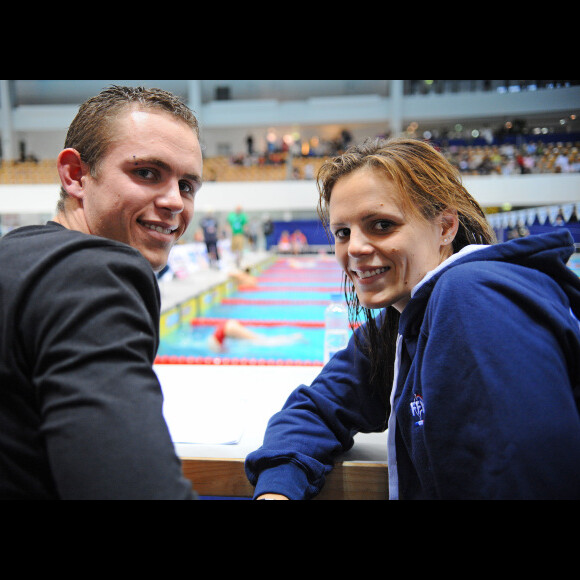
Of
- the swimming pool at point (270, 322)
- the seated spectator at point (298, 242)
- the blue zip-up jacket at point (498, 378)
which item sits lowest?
the seated spectator at point (298, 242)

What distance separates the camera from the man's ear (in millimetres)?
990

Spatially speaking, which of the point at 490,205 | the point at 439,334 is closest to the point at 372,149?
the point at 439,334

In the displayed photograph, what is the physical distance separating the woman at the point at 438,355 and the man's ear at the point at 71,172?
2.01 feet

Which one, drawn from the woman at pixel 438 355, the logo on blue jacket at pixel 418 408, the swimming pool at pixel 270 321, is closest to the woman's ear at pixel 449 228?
the woman at pixel 438 355

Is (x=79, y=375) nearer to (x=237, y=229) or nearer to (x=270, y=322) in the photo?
(x=270, y=322)

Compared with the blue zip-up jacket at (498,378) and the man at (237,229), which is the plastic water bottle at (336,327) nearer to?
the blue zip-up jacket at (498,378)

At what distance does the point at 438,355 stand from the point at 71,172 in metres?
0.87

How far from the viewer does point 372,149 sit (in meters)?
1.17

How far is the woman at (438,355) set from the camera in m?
0.69

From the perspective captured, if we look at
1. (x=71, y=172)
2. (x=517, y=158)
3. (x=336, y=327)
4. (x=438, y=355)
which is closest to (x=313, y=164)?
(x=517, y=158)

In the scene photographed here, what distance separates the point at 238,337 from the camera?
5.47 metres

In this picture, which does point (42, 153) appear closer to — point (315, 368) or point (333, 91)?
point (333, 91)

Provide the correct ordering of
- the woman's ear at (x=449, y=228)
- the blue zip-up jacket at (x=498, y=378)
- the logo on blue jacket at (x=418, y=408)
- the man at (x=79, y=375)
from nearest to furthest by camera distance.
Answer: the man at (x=79, y=375) < the blue zip-up jacket at (x=498, y=378) < the logo on blue jacket at (x=418, y=408) < the woman's ear at (x=449, y=228)

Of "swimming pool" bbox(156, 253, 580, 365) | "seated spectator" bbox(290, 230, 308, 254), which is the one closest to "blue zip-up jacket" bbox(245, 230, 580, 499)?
"swimming pool" bbox(156, 253, 580, 365)
